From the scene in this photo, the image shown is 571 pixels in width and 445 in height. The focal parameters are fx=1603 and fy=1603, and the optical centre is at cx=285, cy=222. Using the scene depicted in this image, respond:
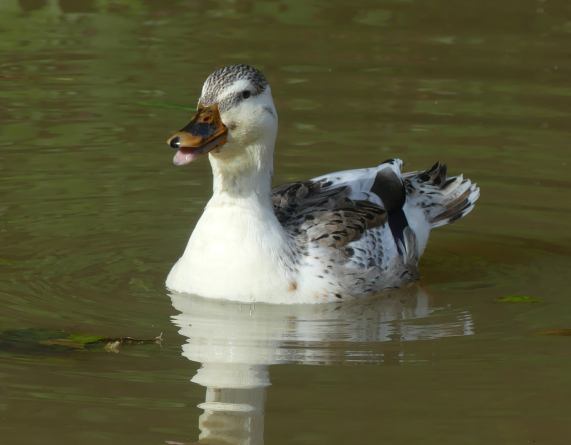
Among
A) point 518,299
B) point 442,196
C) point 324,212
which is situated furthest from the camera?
point 442,196

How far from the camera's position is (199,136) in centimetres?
1082

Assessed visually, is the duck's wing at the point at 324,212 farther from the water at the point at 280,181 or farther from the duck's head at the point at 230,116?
the duck's head at the point at 230,116

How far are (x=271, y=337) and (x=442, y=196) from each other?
3.47 m

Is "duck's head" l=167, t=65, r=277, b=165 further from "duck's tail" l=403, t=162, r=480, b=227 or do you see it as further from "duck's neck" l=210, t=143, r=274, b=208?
"duck's tail" l=403, t=162, r=480, b=227

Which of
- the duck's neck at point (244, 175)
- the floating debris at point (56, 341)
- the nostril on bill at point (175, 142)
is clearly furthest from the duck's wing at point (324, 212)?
the floating debris at point (56, 341)

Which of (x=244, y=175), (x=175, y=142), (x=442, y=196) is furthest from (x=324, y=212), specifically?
(x=175, y=142)

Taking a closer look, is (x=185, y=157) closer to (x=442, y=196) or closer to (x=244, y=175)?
(x=244, y=175)

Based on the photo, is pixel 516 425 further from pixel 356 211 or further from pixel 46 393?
pixel 356 211

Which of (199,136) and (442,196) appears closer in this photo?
(199,136)

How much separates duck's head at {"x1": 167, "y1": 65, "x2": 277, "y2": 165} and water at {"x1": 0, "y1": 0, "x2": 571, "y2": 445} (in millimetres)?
1200

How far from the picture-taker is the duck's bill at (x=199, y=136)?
35.0 ft

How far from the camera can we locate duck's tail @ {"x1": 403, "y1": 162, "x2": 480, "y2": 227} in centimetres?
1374

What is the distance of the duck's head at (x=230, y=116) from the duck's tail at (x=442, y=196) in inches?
105

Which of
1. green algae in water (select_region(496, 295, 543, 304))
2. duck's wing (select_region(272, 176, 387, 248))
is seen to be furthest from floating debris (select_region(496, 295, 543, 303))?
duck's wing (select_region(272, 176, 387, 248))
